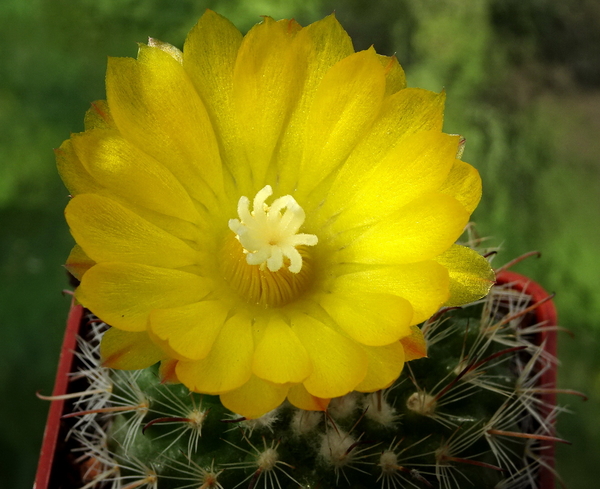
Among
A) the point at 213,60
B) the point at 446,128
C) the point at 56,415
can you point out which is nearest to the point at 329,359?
the point at 213,60

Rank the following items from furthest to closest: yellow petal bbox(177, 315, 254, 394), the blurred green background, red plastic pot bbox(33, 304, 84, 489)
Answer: the blurred green background → red plastic pot bbox(33, 304, 84, 489) → yellow petal bbox(177, 315, 254, 394)

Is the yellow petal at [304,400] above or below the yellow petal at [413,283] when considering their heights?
below

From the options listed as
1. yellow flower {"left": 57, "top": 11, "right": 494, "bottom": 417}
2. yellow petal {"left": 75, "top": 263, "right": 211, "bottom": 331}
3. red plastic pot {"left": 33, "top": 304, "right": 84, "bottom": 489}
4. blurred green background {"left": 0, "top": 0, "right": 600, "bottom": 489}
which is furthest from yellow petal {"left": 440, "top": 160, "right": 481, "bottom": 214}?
blurred green background {"left": 0, "top": 0, "right": 600, "bottom": 489}

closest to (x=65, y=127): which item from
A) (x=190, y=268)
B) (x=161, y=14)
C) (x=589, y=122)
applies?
(x=161, y=14)

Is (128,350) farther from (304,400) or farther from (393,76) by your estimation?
(393,76)

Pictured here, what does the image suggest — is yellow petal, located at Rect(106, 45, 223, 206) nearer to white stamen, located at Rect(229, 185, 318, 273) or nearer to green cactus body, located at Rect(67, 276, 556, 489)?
white stamen, located at Rect(229, 185, 318, 273)

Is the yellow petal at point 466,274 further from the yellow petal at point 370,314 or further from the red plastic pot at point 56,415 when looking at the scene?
the red plastic pot at point 56,415

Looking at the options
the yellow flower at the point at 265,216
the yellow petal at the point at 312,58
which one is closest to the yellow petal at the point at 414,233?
the yellow flower at the point at 265,216
